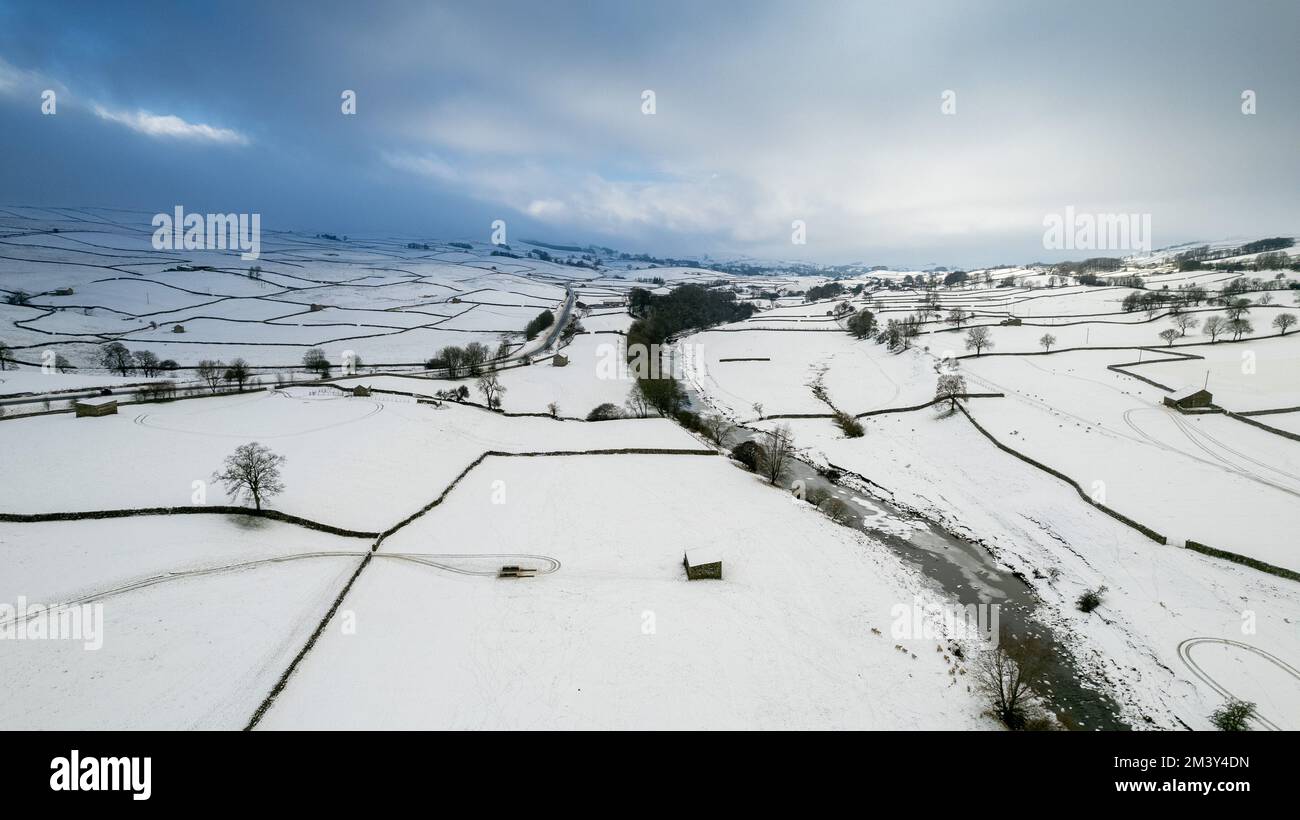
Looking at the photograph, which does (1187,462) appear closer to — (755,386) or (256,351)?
(755,386)

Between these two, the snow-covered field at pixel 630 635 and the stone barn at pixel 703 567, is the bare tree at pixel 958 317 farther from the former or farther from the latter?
the stone barn at pixel 703 567

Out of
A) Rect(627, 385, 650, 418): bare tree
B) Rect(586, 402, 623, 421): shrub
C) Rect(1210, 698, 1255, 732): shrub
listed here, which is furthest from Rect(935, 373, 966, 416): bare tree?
Rect(1210, 698, 1255, 732): shrub

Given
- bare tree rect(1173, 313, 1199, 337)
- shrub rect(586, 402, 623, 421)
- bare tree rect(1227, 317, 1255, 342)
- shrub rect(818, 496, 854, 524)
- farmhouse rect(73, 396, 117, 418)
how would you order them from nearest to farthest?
shrub rect(818, 496, 854, 524) → farmhouse rect(73, 396, 117, 418) → shrub rect(586, 402, 623, 421) → bare tree rect(1227, 317, 1255, 342) → bare tree rect(1173, 313, 1199, 337)

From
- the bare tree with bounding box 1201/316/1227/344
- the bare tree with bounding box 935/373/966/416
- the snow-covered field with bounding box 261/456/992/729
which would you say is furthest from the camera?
the bare tree with bounding box 1201/316/1227/344

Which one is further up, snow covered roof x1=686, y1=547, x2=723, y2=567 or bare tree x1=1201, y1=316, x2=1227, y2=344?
bare tree x1=1201, y1=316, x2=1227, y2=344

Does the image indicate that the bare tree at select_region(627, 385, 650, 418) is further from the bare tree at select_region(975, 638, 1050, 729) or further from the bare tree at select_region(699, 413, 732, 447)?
the bare tree at select_region(975, 638, 1050, 729)

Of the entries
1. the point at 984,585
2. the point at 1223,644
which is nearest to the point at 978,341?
the point at 984,585

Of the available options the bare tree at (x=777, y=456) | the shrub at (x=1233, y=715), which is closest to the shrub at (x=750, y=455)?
the bare tree at (x=777, y=456)
